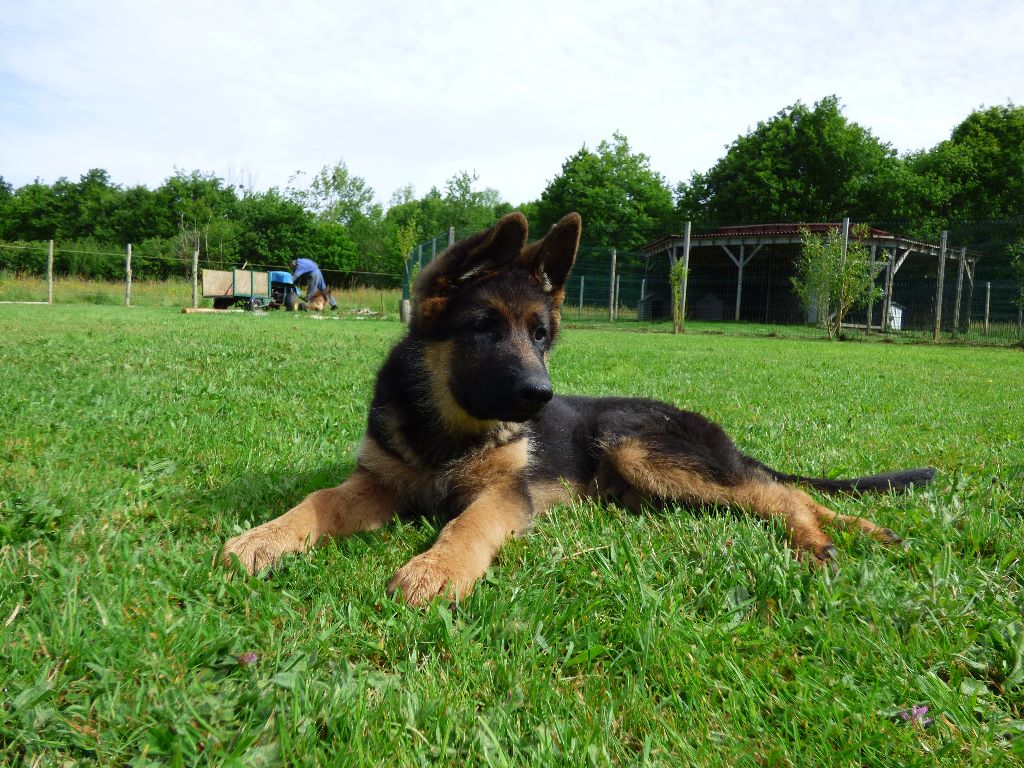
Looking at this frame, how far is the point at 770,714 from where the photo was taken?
5.24ft

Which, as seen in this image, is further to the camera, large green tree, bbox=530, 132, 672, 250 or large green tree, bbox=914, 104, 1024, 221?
large green tree, bbox=530, 132, 672, 250

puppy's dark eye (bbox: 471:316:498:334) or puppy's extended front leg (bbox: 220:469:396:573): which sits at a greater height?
puppy's dark eye (bbox: 471:316:498:334)

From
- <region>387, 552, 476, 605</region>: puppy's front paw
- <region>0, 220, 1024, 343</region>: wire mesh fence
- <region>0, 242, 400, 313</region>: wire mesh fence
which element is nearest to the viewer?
<region>387, 552, 476, 605</region>: puppy's front paw

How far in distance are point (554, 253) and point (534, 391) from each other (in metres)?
1.05

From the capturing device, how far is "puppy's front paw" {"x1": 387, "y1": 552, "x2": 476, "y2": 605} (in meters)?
2.08

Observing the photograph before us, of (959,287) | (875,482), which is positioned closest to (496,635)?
(875,482)

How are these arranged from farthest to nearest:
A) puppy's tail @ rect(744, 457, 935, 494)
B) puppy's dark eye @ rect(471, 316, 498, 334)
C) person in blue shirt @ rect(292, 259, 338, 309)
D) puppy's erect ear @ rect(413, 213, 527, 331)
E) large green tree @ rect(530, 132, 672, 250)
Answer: large green tree @ rect(530, 132, 672, 250), person in blue shirt @ rect(292, 259, 338, 309), puppy's tail @ rect(744, 457, 935, 494), puppy's erect ear @ rect(413, 213, 527, 331), puppy's dark eye @ rect(471, 316, 498, 334)

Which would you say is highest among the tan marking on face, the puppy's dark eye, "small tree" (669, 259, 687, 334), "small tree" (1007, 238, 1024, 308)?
"small tree" (1007, 238, 1024, 308)

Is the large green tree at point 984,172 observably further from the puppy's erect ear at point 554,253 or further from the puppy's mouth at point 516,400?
the puppy's mouth at point 516,400

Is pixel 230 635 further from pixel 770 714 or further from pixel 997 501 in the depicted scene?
pixel 997 501

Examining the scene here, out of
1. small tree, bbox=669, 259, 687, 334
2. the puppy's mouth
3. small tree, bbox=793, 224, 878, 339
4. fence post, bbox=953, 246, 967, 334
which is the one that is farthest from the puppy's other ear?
fence post, bbox=953, 246, 967, 334

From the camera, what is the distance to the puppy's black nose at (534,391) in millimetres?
2740

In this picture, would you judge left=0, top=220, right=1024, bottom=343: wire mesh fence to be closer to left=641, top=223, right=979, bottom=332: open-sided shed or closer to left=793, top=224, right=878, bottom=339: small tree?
left=641, top=223, right=979, bottom=332: open-sided shed

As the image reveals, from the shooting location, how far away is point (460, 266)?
3289 millimetres
